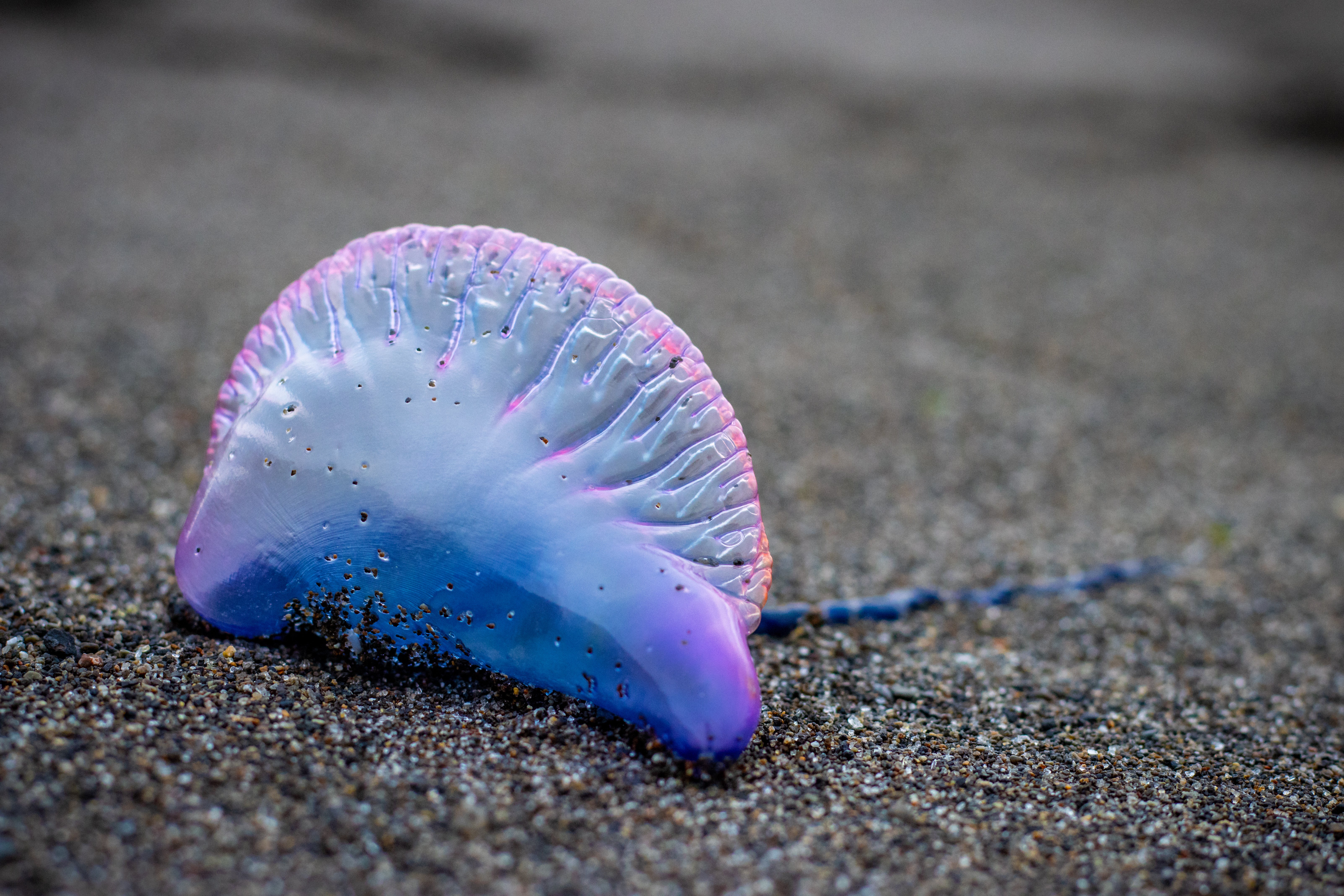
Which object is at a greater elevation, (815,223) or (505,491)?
(815,223)

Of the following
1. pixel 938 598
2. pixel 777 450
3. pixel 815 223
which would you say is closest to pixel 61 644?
pixel 938 598

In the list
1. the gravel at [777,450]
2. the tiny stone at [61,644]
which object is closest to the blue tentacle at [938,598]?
the gravel at [777,450]

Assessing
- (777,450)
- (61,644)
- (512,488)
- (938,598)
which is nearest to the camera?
(512,488)

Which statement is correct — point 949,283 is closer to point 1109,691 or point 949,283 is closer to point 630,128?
point 630,128

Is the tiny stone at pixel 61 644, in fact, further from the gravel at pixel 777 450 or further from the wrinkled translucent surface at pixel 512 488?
the wrinkled translucent surface at pixel 512 488

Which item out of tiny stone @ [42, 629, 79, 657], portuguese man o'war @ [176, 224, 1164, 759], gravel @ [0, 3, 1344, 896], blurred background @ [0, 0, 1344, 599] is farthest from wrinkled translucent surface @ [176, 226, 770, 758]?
blurred background @ [0, 0, 1344, 599]

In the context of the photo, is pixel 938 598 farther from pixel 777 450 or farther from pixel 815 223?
pixel 815 223

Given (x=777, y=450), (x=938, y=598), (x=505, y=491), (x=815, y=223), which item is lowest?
(x=938, y=598)

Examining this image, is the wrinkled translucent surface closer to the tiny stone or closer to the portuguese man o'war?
the portuguese man o'war
